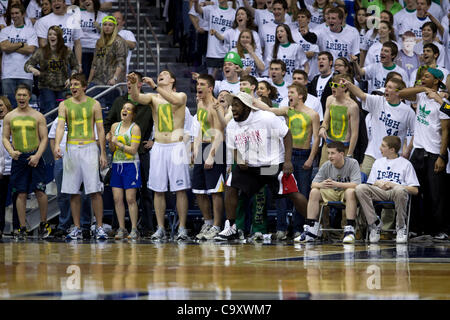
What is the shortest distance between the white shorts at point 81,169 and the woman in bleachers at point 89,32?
305 cm

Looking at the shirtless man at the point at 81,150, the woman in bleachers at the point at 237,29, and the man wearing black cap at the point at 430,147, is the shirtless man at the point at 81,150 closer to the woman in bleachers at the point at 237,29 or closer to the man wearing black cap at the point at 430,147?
the woman in bleachers at the point at 237,29

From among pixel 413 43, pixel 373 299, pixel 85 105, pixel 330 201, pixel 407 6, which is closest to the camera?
pixel 373 299

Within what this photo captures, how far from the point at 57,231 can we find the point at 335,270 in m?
6.59

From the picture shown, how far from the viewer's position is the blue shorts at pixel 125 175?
12.4 meters

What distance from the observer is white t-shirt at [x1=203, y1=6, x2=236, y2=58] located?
15.3 metres

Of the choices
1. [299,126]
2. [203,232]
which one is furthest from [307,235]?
[299,126]

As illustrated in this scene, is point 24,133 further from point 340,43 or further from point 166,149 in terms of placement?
point 340,43

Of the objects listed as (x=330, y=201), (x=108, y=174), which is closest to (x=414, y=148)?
(x=330, y=201)

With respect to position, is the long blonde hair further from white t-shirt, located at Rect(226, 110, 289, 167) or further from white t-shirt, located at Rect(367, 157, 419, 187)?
white t-shirt, located at Rect(367, 157, 419, 187)

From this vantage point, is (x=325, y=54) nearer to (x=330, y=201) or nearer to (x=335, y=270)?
(x=330, y=201)

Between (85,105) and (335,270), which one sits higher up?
(85,105)

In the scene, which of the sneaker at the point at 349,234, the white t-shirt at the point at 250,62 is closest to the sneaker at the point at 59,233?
the white t-shirt at the point at 250,62

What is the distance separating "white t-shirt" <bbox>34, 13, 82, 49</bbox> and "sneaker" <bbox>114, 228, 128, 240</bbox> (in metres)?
4.07

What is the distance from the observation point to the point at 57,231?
12797 mm
